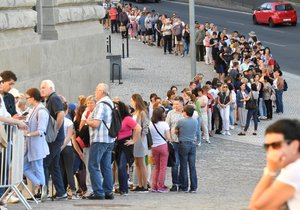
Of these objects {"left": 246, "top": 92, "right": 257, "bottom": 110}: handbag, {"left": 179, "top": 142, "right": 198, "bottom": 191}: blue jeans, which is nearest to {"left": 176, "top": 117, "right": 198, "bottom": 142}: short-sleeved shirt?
{"left": 179, "top": 142, "right": 198, "bottom": 191}: blue jeans

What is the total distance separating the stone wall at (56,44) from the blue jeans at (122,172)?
12.1ft

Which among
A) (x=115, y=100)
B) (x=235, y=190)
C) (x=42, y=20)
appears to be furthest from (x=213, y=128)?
(x=115, y=100)

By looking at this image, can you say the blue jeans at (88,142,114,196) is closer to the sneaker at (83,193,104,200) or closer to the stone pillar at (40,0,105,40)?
the sneaker at (83,193,104,200)

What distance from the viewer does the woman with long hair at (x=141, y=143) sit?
17.0 meters

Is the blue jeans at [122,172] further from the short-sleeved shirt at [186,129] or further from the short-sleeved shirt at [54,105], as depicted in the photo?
the short-sleeved shirt at [54,105]

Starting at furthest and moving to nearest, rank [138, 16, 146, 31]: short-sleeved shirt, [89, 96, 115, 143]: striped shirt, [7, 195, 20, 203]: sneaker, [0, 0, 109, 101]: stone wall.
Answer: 1. [138, 16, 146, 31]: short-sleeved shirt
2. [0, 0, 109, 101]: stone wall
3. [89, 96, 115, 143]: striped shirt
4. [7, 195, 20, 203]: sneaker

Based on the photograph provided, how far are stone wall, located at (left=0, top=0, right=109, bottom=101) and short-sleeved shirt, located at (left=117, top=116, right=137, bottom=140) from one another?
3.64m

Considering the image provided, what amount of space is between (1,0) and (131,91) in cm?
1343

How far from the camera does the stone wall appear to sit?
65.3 feet

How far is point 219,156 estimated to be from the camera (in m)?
23.5

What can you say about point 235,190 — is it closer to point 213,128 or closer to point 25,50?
point 25,50

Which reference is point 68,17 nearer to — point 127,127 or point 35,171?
point 127,127

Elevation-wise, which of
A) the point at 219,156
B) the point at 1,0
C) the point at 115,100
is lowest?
the point at 219,156

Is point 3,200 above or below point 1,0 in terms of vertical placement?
below
